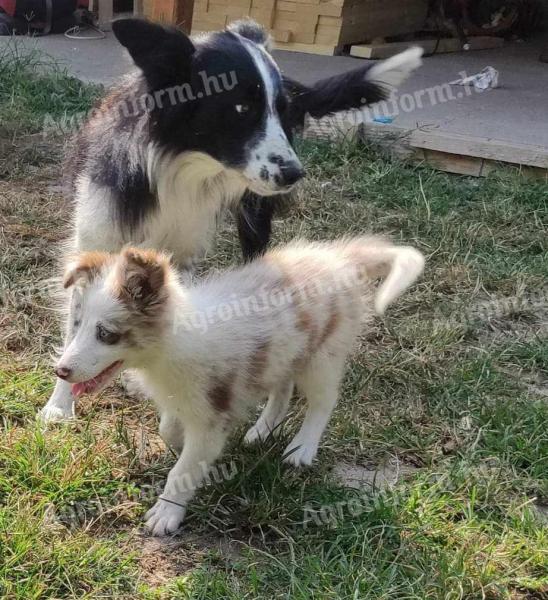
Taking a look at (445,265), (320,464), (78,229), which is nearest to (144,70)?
(78,229)

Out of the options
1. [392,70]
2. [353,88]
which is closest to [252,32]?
[353,88]

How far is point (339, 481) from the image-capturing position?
2.49 metres

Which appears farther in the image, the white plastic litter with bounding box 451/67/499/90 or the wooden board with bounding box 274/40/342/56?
the wooden board with bounding box 274/40/342/56

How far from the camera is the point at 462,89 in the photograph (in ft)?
21.9

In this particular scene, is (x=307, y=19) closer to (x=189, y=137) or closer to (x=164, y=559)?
(x=189, y=137)

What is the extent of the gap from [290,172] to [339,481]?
1.08 metres

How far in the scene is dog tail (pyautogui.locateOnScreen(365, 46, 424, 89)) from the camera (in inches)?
122

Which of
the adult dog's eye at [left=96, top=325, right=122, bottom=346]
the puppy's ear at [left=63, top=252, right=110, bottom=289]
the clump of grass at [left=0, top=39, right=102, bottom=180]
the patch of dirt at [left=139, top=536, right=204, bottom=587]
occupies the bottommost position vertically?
the clump of grass at [left=0, top=39, right=102, bottom=180]

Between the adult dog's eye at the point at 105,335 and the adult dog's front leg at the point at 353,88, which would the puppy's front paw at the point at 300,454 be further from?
the adult dog's front leg at the point at 353,88

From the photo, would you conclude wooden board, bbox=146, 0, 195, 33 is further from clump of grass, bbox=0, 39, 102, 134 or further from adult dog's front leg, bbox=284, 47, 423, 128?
adult dog's front leg, bbox=284, 47, 423, 128

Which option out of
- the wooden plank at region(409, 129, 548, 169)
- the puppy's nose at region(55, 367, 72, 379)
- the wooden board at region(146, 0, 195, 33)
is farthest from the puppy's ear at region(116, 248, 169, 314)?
the wooden plank at region(409, 129, 548, 169)

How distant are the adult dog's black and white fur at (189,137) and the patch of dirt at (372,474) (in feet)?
3.25

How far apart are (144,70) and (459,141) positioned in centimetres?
300

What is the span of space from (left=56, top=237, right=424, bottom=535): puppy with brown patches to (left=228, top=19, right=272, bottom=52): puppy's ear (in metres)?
0.90
